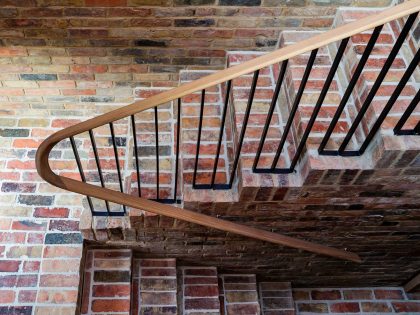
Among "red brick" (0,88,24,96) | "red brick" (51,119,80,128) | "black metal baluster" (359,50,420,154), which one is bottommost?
"black metal baluster" (359,50,420,154)

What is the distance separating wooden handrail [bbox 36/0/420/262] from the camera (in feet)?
4.73

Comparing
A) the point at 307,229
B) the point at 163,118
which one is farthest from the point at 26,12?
the point at 307,229

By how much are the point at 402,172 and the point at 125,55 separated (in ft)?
5.31

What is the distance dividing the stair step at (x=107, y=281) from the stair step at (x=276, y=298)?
1.10 m

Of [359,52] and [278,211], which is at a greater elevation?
[359,52]

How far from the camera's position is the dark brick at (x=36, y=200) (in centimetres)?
262

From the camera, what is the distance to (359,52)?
7.44ft

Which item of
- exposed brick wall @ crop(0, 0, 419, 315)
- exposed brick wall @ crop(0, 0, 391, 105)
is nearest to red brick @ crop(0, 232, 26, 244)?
exposed brick wall @ crop(0, 0, 419, 315)

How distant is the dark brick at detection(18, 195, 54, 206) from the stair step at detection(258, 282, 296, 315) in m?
1.59

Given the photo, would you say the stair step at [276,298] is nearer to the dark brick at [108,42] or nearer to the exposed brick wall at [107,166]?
the exposed brick wall at [107,166]

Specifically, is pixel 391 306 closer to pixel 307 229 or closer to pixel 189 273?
pixel 307 229


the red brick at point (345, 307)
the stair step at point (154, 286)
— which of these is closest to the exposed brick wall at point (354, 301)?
the red brick at point (345, 307)

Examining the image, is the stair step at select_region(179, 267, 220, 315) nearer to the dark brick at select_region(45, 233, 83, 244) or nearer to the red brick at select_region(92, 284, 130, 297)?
the red brick at select_region(92, 284, 130, 297)

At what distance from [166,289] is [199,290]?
26 cm
